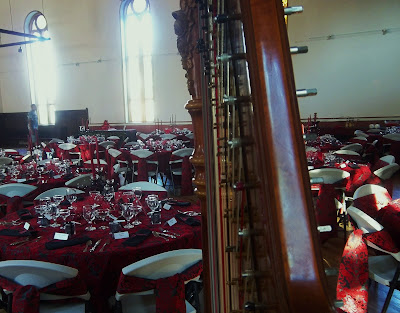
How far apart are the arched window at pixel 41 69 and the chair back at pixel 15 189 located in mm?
9924

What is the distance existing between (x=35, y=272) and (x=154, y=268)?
1.75 feet

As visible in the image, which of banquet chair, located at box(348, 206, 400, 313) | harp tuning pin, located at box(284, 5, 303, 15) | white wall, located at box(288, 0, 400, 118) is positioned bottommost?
banquet chair, located at box(348, 206, 400, 313)

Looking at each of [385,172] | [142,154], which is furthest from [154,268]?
[142,154]

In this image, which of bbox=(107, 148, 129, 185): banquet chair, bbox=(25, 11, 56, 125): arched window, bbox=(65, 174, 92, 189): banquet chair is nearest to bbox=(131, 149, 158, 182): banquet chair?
bbox=(107, 148, 129, 185): banquet chair

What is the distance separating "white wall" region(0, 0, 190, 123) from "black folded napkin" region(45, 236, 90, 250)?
28.3ft

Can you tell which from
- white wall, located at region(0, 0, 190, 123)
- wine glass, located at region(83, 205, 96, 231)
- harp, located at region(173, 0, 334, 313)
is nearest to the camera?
harp, located at region(173, 0, 334, 313)

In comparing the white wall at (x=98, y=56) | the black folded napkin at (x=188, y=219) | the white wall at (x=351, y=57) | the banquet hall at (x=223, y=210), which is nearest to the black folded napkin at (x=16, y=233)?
the banquet hall at (x=223, y=210)

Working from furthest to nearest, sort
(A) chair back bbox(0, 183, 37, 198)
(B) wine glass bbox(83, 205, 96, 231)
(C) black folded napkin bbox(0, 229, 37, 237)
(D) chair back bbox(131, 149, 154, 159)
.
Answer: (D) chair back bbox(131, 149, 154, 159) < (A) chair back bbox(0, 183, 37, 198) < (B) wine glass bbox(83, 205, 96, 231) < (C) black folded napkin bbox(0, 229, 37, 237)

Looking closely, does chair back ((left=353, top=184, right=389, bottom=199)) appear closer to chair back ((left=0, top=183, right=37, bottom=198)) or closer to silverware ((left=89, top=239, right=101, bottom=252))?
silverware ((left=89, top=239, right=101, bottom=252))

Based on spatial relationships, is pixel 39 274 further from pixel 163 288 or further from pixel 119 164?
pixel 119 164

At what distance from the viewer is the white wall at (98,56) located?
10.5 meters

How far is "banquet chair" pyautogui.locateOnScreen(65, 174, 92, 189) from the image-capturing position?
3.29 m

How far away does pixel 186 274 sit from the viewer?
1.71 meters

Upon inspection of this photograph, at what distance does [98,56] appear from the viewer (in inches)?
442
